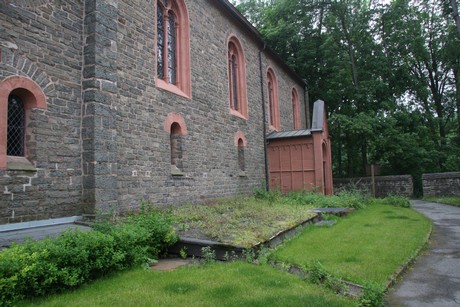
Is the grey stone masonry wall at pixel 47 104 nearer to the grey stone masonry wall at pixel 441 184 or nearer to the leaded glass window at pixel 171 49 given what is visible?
the leaded glass window at pixel 171 49

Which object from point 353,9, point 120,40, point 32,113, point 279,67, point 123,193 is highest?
point 353,9

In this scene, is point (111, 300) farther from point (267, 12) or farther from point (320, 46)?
point (267, 12)

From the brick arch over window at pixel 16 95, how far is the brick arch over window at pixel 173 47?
4.01 meters

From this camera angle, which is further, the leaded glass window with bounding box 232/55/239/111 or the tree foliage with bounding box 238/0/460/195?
the tree foliage with bounding box 238/0/460/195

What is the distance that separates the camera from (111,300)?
408cm

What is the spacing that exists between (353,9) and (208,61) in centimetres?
1852

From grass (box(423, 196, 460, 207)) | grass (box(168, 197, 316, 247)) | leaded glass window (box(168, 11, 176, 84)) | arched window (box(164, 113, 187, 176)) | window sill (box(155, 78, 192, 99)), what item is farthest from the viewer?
grass (box(423, 196, 460, 207))

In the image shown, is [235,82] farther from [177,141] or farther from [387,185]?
[387,185]

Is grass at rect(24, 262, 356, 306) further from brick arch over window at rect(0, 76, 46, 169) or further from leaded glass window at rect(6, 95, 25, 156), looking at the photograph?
leaded glass window at rect(6, 95, 25, 156)

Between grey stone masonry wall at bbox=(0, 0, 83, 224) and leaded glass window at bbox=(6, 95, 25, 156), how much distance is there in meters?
0.12

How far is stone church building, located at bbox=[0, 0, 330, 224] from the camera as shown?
620 cm

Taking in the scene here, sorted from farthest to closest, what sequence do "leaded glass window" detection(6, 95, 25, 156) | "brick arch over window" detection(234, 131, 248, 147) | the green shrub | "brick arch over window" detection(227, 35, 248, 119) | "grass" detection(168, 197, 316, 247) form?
"brick arch over window" detection(227, 35, 248, 119)
"brick arch over window" detection(234, 131, 248, 147)
"grass" detection(168, 197, 316, 247)
"leaded glass window" detection(6, 95, 25, 156)
the green shrub

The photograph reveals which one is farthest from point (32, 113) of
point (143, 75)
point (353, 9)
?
point (353, 9)

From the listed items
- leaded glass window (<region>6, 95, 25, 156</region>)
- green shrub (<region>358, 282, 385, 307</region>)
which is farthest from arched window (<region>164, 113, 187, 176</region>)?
green shrub (<region>358, 282, 385, 307</region>)
